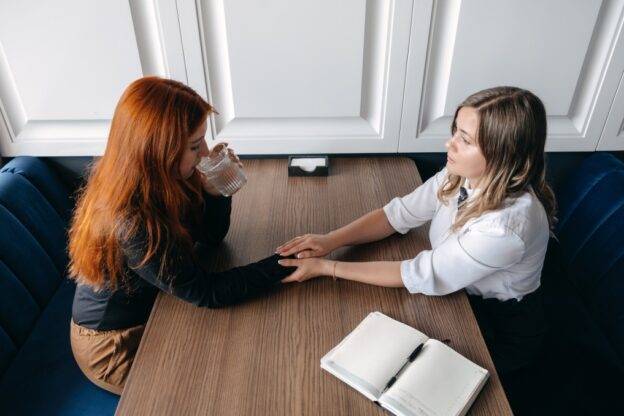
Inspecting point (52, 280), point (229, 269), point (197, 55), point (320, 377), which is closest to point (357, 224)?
point (229, 269)

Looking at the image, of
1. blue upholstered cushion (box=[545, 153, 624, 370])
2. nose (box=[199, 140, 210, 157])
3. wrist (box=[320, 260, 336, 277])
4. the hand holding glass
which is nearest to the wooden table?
wrist (box=[320, 260, 336, 277])

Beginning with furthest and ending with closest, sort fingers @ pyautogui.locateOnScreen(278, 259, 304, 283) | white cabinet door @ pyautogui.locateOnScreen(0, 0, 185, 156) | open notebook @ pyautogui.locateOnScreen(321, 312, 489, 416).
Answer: white cabinet door @ pyautogui.locateOnScreen(0, 0, 185, 156) → fingers @ pyautogui.locateOnScreen(278, 259, 304, 283) → open notebook @ pyautogui.locateOnScreen(321, 312, 489, 416)

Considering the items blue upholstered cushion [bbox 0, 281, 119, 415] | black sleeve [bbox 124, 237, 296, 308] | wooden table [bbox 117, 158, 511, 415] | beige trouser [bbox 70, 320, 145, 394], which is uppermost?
black sleeve [bbox 124, 237, 296, 308]

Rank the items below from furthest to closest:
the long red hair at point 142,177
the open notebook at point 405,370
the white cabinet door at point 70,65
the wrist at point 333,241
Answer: the white cabinet door at point 70,65
the wrist at point 333,241
the long red hair at point 142,177
the open notebook at point 405,370

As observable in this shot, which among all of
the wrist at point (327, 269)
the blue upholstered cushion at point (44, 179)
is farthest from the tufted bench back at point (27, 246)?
the wrist at point (327, 269)

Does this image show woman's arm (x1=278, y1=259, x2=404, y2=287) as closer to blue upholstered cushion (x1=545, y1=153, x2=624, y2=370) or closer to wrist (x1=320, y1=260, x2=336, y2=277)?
wrist (x1=320, y1=260, x2=336, y2=277)

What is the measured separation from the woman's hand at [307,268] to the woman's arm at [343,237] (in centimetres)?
3

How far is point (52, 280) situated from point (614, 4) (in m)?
1.80

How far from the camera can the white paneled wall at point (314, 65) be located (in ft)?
4.41

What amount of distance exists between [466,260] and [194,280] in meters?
0.57

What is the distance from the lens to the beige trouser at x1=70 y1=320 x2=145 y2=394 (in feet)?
3.64

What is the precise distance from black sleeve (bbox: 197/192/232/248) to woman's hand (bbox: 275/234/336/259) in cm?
15

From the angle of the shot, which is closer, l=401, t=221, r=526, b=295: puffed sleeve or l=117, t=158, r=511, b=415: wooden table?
l=117, t=158, r=511, b=415: wooden table

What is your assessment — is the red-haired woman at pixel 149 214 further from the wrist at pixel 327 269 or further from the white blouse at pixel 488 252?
the white blouse at pixel 488 252
